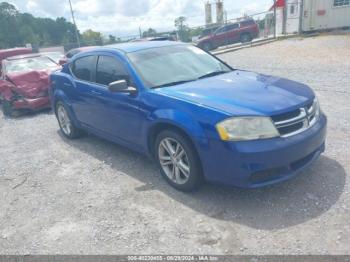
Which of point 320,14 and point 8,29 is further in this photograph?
point 8,29

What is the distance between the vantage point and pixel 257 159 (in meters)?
3.03

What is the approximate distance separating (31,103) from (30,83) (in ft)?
1.91

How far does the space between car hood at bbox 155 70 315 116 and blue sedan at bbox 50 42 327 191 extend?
1 centimetres

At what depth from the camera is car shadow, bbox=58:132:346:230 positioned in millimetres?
3158

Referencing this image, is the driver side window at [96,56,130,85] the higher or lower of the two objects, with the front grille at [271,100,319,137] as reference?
higher

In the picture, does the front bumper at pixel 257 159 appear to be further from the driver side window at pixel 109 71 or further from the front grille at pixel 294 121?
the driver side window at pixel 109 71

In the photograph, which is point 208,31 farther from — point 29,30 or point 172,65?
point 29,30

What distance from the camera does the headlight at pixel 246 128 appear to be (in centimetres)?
308

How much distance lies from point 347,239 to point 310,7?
21.9m

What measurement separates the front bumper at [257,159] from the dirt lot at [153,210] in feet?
1.15

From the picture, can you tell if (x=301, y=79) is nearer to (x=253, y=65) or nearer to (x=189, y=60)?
(x=253, y=65)

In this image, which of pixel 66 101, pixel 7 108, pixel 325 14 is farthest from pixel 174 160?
pixel 325 14

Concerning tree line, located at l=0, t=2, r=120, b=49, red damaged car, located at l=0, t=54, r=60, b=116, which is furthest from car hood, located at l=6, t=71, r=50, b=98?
tree line, located at l=0, t=2, r=120, b=49

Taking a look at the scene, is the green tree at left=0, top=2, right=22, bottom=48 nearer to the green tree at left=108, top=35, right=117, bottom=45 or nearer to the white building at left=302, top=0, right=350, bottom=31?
the green tree at left=108, top=35, right=117, bottom=45
